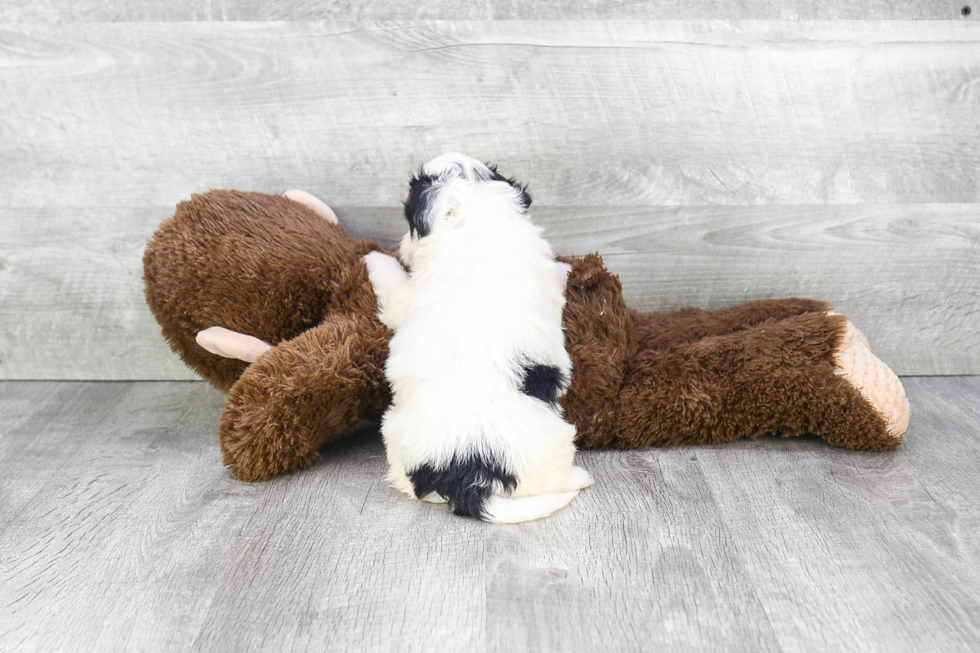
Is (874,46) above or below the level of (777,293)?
above

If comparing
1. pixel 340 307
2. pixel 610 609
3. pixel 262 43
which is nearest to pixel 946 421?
pixel 610 609

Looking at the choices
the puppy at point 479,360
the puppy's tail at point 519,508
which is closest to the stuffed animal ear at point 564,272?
the puppy at point 479,360

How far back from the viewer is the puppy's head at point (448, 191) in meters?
1.07

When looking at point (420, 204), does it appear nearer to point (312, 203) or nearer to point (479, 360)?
point (479, 360)

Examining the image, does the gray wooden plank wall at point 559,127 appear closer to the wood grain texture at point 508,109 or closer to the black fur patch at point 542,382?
the wood grain texture at point 508,109

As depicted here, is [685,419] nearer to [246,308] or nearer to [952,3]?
[246,308]

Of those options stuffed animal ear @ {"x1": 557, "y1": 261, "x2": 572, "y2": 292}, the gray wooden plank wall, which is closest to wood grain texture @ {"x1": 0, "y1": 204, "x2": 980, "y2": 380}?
the gray wooden plank wall

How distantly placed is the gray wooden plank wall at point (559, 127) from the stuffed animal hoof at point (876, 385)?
0.29 m

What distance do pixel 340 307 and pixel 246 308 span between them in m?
0.14

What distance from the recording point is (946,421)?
132cm

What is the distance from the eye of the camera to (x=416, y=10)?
134cm

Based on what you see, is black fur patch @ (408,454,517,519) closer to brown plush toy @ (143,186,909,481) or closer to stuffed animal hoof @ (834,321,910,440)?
brown plush toy @ (143,186,909,481)

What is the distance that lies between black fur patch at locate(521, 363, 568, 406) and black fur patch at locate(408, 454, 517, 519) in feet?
0.35

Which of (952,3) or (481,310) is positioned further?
(952,3)
